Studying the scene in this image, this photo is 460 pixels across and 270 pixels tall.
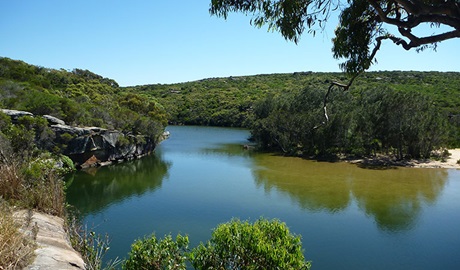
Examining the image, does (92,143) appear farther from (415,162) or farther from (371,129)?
(415,162)

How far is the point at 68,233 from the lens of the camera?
23.0ft

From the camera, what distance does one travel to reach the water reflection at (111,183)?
64.7ft

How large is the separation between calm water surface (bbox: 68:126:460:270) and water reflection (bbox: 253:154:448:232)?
0.06 metres

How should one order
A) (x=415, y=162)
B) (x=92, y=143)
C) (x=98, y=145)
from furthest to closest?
(x=415, y=162) → (x=98, y=145) → (x=92, y=143)

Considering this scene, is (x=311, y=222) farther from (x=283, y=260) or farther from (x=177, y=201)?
(x=283, y=260)

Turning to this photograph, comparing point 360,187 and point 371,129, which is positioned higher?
point 371,129

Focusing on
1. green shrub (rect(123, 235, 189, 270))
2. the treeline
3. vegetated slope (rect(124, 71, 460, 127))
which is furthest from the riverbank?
green shrub (rect(123, 235, 189, 270))

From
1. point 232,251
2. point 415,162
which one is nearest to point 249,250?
point 232,251

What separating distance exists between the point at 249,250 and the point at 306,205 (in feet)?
39.2

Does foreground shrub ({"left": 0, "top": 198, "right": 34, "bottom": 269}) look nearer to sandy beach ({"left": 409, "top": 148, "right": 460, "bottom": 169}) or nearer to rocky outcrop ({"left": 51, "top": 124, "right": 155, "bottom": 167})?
rocky outcrop ({"left": 51, "top": 124, "right": 155, "bottom": 167})

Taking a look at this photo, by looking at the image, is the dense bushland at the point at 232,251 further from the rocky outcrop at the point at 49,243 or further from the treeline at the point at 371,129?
the treeline at the point at 371,129

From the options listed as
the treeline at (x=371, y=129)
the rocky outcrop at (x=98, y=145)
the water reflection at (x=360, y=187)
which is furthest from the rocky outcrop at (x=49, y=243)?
the treeline at (x=371, y=129)

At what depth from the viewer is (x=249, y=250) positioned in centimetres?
741

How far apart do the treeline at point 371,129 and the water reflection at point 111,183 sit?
1432 centimetres
